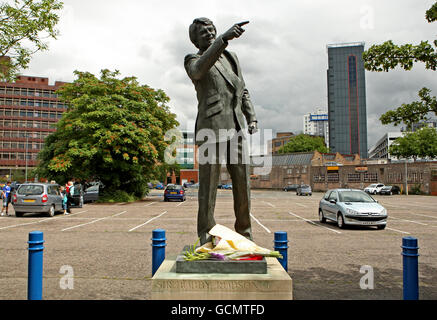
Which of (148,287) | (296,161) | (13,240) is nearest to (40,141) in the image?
(296,161)

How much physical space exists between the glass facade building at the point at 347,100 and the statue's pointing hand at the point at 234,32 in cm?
12178

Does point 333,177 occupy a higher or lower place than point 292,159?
lower

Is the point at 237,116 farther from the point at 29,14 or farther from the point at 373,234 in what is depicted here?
the point at 29,14

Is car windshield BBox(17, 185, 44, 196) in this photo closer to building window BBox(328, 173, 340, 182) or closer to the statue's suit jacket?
the statue's suit jacket

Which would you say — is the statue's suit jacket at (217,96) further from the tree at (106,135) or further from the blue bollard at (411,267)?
the tree at (106,135)

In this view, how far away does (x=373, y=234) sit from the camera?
37.9 ft

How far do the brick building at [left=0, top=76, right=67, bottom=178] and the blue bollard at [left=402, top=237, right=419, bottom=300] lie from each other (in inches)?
3515

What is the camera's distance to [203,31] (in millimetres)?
4418

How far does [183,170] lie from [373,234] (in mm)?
91091

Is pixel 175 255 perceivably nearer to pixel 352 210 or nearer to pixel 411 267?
pixel 411 267

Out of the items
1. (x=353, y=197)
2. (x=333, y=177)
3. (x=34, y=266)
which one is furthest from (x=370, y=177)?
(x=34, y=266)

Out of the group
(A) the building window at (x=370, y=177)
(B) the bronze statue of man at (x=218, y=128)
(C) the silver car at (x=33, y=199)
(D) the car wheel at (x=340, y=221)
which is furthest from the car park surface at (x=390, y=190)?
(B) the bronze statue of man at (x=218, y=128)

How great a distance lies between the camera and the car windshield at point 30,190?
1681 cm

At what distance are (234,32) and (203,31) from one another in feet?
2.61
